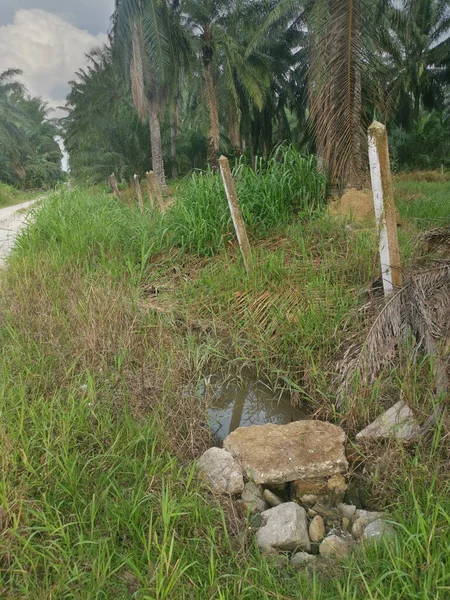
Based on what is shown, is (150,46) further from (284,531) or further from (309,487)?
(284,531)

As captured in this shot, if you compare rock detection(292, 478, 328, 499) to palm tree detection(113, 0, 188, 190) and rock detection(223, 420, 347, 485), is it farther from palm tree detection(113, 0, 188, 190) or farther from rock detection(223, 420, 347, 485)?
palm tree detection(113, 0, 188, 190)

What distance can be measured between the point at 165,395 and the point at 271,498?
87 cm

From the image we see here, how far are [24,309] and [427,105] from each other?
25085mm

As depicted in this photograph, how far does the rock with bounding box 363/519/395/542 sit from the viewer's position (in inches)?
71.9

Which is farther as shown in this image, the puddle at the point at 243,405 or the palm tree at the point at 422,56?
the palm tree at the point at 422,56

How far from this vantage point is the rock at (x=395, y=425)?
7.75ft

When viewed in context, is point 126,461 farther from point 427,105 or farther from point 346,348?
point 427,105

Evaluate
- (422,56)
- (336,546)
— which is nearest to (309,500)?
(336,546)

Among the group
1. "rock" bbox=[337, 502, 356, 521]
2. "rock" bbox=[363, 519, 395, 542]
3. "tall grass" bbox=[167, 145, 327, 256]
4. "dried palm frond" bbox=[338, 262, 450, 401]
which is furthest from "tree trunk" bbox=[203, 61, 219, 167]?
"rock" bbox=[363, 519, 395, 542]

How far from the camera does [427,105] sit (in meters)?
23.5

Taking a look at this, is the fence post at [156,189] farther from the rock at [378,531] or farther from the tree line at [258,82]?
the rock at [378,531]

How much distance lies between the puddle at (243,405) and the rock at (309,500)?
0.72 metres

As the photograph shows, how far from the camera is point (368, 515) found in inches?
81.4

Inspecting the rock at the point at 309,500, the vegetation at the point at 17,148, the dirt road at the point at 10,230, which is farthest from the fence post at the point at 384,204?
the vegetation at the point at 17,148
